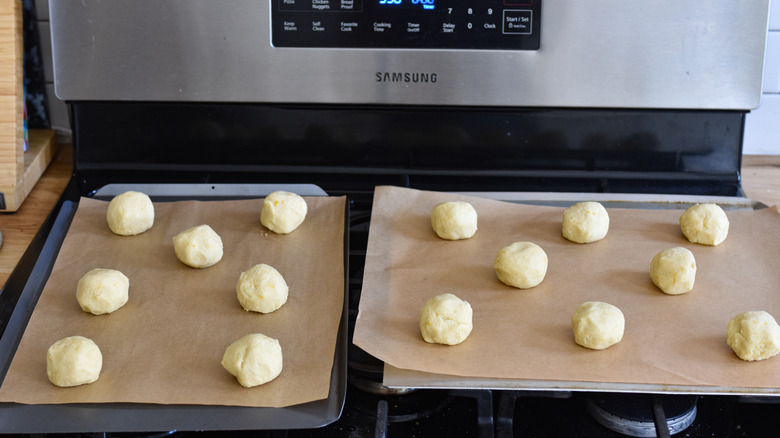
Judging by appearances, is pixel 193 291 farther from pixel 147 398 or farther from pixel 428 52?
pixel 428 52

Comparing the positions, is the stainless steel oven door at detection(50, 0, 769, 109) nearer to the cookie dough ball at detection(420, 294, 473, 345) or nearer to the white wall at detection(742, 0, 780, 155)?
the white wall at detection(742, 0, 780, 155)

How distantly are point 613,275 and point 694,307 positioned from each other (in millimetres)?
140

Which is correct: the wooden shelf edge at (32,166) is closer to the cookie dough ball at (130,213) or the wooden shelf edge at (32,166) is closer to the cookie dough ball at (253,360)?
the cookie dough ball at (130,213)

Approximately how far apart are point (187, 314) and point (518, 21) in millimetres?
789

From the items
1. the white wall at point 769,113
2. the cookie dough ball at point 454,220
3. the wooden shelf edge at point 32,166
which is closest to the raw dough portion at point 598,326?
the cookie dough ball at point 454,220

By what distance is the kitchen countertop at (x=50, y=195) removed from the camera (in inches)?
50.8

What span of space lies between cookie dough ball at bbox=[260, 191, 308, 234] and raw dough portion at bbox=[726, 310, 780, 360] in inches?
29.4

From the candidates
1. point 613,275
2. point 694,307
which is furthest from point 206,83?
point 694,307

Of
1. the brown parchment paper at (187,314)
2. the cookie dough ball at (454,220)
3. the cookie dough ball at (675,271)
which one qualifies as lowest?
the brown parchment paper at (187,314)

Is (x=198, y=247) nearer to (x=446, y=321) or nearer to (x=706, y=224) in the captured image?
(x=446, y=321)

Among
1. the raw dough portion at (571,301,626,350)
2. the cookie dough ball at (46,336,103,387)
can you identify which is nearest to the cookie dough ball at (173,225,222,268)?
the cookie dough ball at (46,336,103,387)

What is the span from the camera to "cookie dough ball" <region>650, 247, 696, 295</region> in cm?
114

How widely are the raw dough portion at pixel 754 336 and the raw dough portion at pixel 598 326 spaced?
153 millimetres

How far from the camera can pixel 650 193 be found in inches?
56.1
